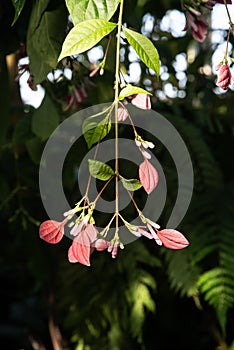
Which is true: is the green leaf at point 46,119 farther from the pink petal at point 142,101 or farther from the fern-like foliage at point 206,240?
the fern-like foliage at point 206,240

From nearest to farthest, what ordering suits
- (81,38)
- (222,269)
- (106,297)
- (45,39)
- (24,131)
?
(81,38) < (45,39) < (24,131) < (222,269) < (106,297)

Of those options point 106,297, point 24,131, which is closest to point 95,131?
point 24,131

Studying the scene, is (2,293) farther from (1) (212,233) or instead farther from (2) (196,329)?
(1) (212,233)

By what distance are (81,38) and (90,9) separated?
58 mm

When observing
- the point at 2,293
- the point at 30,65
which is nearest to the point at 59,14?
the point at 30,65

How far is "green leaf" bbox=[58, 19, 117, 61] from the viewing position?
40 centimetres

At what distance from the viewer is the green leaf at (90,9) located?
449mm

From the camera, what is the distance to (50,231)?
459 mm

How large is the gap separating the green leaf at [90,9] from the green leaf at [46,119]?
0.91ft

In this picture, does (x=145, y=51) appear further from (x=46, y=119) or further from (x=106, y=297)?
(x=106, y=297)

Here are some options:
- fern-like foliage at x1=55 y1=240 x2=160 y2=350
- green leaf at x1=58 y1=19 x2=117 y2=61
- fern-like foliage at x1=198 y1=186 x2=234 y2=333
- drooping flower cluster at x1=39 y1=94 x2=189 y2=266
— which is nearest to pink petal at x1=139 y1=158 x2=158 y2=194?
drooping flower cluster at x1=39 y1=94 x2=189 y2=266

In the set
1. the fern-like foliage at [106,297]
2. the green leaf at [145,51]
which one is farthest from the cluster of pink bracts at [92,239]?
the fern-like foliage at [106,297]

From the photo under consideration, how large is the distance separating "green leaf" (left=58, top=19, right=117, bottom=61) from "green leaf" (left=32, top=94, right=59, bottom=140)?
311 mm

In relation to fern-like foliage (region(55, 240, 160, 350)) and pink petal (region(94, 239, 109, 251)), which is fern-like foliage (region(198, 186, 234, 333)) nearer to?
fern-like foliage (region(55, 240, 160, 350))
